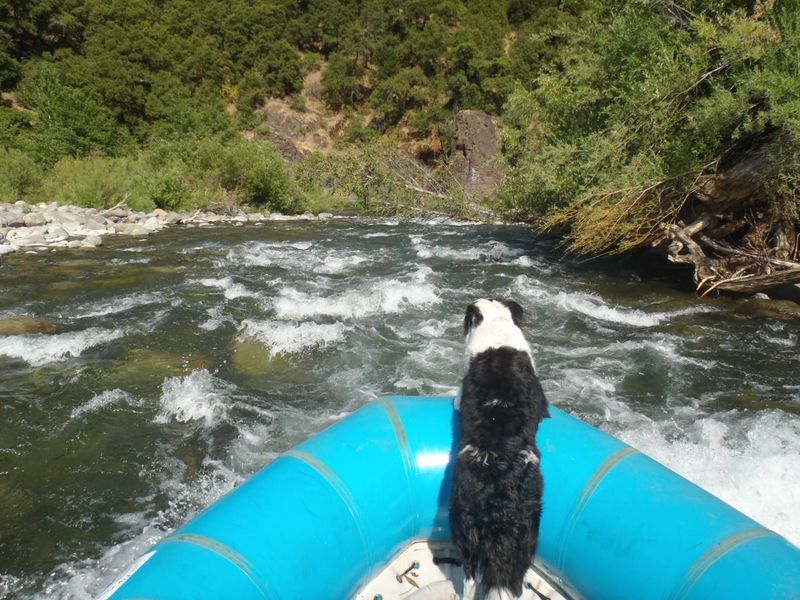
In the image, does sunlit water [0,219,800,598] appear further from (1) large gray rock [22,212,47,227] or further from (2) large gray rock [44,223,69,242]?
(1) large gray rock [22,212,47,227]

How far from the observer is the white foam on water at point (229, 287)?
850 cm

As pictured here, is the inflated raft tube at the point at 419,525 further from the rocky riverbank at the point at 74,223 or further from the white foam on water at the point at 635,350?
the rocky riverbank at the point at 74,223

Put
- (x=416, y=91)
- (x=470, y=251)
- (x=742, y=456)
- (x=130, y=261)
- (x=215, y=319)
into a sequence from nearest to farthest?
(x=742, y=456) → (x=215, y=319) → (x=130, y=261) → (x=470, y=251) → (x=416, y=91)

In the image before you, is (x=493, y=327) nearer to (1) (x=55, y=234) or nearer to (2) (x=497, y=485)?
(2) (x=497, y=485)

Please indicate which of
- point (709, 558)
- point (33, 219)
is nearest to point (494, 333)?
point (709, 558)

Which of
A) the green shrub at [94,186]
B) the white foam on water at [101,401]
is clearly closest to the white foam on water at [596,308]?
the white foam on water at [101,401]

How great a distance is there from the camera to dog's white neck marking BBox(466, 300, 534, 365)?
2.82 m

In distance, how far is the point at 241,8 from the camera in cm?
4106

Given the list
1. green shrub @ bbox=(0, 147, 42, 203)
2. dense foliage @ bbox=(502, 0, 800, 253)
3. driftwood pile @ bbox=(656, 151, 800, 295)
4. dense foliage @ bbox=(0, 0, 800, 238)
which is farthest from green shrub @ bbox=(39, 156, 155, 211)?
driftwood pile @ bbox=(656, 151, 800, 295)

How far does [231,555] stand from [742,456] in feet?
12.7

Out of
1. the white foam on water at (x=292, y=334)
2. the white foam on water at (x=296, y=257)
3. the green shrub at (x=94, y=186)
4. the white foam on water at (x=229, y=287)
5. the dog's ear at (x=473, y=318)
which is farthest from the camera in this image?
the green shrub at (x=94, y=186)

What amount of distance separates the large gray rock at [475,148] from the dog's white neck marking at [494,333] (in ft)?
88.5

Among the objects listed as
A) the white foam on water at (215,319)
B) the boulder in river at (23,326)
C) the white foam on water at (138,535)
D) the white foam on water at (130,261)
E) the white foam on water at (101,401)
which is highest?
the white foam on water at (138,535)

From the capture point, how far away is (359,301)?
26.3 ft
